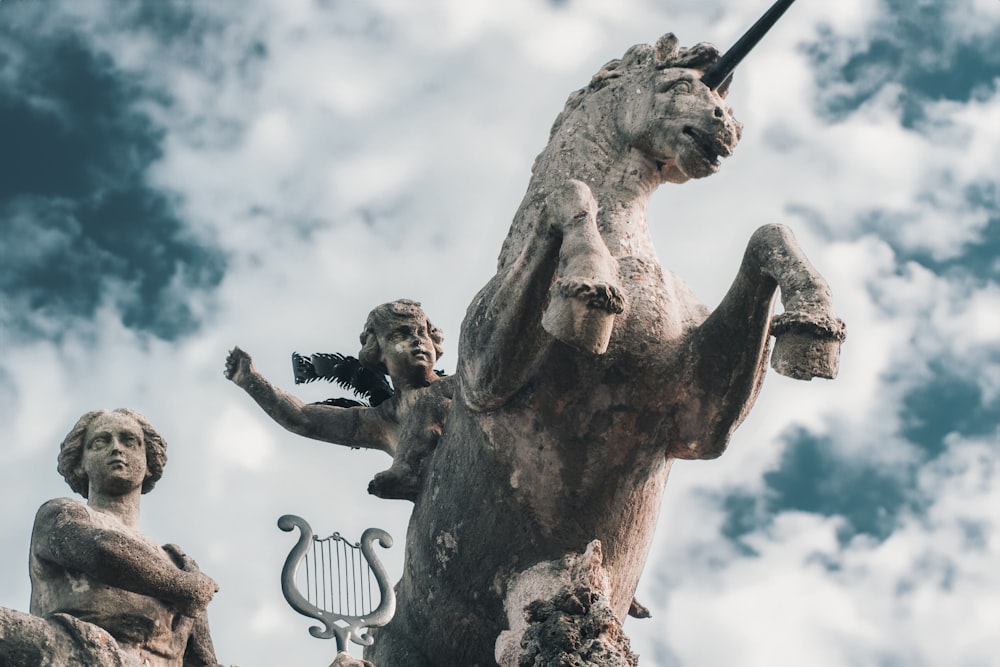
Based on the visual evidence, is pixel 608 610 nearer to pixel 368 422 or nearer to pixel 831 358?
pixel 831 358

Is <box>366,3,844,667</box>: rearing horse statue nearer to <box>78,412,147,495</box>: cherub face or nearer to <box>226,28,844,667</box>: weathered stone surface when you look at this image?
<box>226,28,844,667</box>: weathered stone surface

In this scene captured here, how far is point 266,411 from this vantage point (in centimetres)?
1103

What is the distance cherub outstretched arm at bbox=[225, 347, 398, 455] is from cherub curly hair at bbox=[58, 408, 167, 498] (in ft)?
3.04

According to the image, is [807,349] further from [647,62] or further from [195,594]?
[195,594]

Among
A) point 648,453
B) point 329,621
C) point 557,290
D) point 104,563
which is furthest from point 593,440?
point 104,563

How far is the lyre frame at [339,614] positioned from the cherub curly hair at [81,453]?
731mm

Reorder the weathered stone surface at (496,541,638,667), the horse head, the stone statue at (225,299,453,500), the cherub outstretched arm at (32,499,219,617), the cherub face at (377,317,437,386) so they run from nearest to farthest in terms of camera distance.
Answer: the weathered stone surface at (496,541,638,667) < the cherub outstretched arm at (32,499,219,617) < the horse head < the stone statue at (225,299,453,500) < the cherub face at (377,317,437,386)

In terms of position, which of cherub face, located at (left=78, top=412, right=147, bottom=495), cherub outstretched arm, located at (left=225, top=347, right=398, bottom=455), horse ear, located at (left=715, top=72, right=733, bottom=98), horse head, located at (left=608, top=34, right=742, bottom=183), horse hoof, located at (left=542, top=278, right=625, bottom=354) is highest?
horse ear, located at (left=715, top=72, right=733, bottom=98)

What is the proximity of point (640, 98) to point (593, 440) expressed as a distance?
5.96ft

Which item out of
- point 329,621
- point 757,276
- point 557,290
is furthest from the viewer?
point 329,621

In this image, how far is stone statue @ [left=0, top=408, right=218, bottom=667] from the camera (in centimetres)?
888

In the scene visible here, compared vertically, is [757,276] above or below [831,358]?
above

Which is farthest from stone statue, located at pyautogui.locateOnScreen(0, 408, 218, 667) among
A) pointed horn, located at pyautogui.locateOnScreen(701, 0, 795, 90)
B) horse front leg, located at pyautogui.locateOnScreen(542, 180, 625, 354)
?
pointed horn, located at pyautogui.locateOnScreen(701, 0, 795, 90)

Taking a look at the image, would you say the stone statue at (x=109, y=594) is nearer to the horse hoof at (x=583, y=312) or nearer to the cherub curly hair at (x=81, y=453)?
the cherub curly hair at (x=81, y=453)
